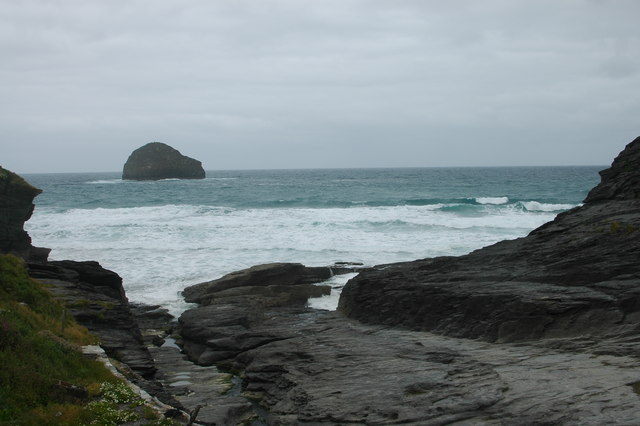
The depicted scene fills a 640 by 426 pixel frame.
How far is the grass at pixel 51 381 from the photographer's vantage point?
11.3m

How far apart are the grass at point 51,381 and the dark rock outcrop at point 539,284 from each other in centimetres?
998

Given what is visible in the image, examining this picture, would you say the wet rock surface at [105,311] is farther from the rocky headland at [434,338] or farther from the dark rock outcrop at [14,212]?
the dark rock outcrop at [14,212]

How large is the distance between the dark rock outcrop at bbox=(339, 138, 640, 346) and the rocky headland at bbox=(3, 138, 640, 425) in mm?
53

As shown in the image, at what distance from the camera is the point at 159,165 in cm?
16975

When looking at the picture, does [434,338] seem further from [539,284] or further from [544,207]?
[544,207]

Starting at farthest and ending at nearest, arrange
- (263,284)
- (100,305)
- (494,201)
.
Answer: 1. (494,201)
2. (263,284)
3. (100,305)

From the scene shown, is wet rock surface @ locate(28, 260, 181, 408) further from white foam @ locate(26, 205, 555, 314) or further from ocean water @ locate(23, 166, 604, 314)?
white foam @ locate(26, 205, 555, 314)

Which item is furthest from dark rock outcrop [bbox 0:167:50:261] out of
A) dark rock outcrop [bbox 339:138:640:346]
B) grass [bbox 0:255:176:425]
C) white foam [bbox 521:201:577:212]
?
white foam [bbox 521:201:577:212]

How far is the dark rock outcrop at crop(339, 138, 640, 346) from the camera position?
16250mm

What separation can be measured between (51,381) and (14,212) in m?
22.7

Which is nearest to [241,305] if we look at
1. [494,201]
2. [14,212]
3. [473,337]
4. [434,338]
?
[434,338]

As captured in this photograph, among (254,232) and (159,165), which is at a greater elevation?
(159,165)

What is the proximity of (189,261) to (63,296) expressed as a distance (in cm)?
1877

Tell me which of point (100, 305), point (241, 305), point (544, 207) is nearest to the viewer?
point (100, 305)
